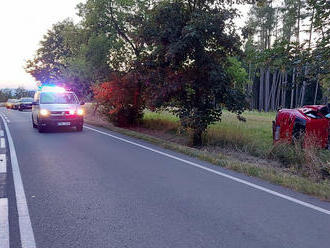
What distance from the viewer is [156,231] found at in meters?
3.63

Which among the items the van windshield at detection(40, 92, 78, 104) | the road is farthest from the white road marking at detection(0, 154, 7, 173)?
the van windshield at detection(40, 92, 78, 104)

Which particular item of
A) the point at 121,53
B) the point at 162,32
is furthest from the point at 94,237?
the point at 121,53

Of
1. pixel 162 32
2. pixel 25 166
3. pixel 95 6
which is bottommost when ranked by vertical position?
pixel 25 166

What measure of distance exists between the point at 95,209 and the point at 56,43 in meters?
45.0

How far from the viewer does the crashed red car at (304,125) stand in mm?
9842

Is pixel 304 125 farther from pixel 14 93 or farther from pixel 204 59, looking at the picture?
pixel 14 93

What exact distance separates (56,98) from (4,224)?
38.6 feet

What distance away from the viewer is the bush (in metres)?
15.1

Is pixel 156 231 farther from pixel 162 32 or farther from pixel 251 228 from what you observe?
pixel 162 32

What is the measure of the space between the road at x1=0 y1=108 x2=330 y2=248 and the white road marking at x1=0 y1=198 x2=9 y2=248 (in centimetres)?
7

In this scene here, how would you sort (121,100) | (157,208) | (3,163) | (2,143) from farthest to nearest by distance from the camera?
1. (121,100)
2. (2,143)
3. (3,163)
4. (157,208)

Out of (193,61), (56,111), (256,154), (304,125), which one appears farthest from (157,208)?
(56,111)

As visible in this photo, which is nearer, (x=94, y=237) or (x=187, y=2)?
(x=94, y=237)

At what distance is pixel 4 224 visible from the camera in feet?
12.6
